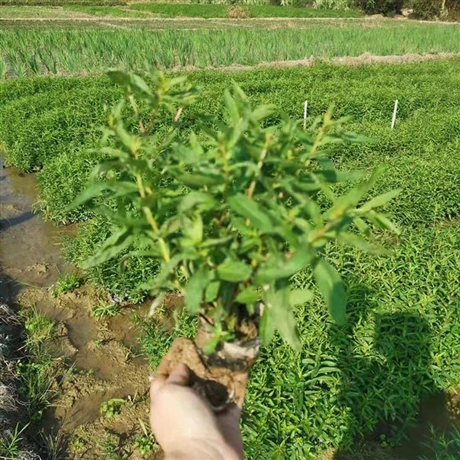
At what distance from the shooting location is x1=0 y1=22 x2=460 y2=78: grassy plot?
1407 cm

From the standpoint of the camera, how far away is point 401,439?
3717 mm

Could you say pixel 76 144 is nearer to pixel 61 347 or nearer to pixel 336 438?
pixel 61 347

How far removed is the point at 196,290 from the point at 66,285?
4.43 meters

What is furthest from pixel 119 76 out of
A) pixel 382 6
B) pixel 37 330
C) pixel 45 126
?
pixel 382 6

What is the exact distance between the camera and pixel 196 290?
1188mm

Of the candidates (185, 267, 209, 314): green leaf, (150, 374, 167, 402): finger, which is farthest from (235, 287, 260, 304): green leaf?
(150, 374, 167, 402): finger

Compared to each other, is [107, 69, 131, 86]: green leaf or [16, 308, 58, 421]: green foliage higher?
[107, 69, 131, 86]: green leaf


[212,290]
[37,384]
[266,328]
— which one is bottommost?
[37,384]

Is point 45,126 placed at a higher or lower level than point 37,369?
higher

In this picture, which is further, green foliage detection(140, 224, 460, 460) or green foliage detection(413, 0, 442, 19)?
green foliage detection(413, 0, 442, 19)

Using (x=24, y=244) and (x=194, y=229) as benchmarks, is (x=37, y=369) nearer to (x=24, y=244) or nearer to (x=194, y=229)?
(x=24, y=244)

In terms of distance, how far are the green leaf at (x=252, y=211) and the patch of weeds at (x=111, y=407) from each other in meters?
3.20

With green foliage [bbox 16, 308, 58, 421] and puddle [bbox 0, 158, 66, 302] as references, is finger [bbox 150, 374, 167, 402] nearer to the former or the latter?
green foliage [bbox 16, 308, 58, 421]

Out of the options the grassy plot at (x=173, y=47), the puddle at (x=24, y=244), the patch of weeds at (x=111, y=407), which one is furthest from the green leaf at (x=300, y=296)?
the grassy plot at (x=173, y=47)
